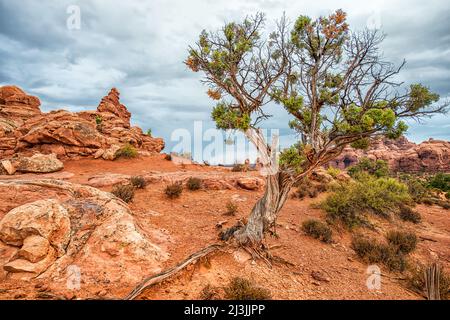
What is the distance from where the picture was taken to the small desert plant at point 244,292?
15.0 feet

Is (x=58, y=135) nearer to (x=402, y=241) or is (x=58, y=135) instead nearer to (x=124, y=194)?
(x=124, y=194)

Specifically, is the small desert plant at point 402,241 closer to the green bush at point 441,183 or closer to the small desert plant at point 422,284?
the small desert plant at point 422,284

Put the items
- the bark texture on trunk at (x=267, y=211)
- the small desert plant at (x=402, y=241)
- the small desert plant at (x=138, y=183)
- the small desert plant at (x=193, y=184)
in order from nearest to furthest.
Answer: the bark texture on trunk at (x=267, y=211), the small desert plant at (x=402, y=241), the small desert plant at (x=138, y=183), the small desert plant at (x=193, y=184)

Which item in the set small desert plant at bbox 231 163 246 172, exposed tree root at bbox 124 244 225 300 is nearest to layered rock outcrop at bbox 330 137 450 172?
small desert plant at bbox 231 163 246 172

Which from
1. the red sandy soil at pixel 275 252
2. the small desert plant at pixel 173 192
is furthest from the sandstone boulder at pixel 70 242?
the small desert plant at pixel 173 192

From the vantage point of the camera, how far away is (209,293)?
4641mm

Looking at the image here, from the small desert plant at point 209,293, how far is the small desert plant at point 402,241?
7768 millimetres

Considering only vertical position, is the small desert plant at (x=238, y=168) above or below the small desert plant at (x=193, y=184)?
above

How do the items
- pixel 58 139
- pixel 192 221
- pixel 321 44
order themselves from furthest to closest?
pixel 58 139, pixel 192 221, pixel 321 44

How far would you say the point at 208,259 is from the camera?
6.05m

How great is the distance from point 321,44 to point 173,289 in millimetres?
7842

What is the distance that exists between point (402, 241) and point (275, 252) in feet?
18.4
